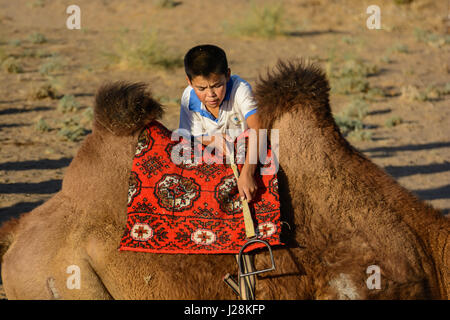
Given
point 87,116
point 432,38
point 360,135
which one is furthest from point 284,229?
point 432,38

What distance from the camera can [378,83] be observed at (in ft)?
46.5

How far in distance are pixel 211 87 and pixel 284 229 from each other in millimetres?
1074

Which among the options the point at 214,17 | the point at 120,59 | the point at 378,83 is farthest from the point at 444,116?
the point at 214,17

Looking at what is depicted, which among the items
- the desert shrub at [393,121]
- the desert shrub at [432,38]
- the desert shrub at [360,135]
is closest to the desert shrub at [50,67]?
the desert shrub at [360,135]

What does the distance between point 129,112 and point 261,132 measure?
808 mm

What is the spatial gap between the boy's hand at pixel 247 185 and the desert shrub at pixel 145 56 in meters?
12.5

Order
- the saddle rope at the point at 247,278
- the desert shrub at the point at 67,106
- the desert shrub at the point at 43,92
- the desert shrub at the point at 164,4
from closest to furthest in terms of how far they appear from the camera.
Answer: the saddle rope at the point at 247,278, the desert shrub at the point at 67,106, the desert shrub at the point at 43,92, the desert shrub at the point at 164,4

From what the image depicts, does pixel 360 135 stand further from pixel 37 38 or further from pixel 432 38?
pixel 37 38

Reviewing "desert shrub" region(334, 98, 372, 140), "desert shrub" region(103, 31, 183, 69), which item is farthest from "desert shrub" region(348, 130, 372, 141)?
"desert shrub" region(103, 31, 183, 69)

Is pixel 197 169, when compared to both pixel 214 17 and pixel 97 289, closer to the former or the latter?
pixel 97 289

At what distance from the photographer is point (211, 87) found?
10.9 ft

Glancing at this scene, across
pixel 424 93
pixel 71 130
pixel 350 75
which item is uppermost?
pixel 350 75

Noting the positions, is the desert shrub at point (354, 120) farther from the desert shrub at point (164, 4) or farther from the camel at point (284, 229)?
the desert shrub at point (164, 4)

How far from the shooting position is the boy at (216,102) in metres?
3.19
